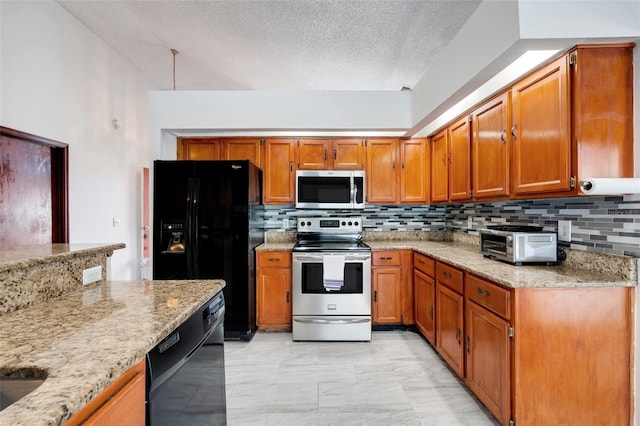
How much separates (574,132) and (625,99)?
0.96 ft

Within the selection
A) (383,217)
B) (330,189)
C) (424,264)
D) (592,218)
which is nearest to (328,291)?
(424,264)

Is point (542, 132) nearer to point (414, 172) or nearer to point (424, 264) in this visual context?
point (424, 264)

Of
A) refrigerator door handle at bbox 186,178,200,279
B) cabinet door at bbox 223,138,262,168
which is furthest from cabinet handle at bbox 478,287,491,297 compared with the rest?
cabinet door at bbox 223,138,262,168

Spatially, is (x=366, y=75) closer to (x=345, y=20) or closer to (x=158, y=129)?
(x=345, y=20)

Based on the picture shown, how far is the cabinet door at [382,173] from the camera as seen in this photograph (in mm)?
3549

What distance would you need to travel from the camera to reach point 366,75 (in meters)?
3.49

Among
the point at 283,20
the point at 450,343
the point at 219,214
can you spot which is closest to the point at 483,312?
the point at 450,343

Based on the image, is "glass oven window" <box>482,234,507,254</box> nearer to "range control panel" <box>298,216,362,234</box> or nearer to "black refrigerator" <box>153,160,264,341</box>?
"range control panel" <box>298,216,362,234</box>

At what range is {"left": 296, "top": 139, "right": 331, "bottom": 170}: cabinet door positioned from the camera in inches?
139

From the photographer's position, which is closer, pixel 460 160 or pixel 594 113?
pixel 594 113

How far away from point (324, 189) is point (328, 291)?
1.09 meters

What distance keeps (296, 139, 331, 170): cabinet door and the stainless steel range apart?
0.98 meters

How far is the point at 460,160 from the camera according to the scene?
2846 mm

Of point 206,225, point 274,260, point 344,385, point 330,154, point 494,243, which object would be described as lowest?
point 344,385
